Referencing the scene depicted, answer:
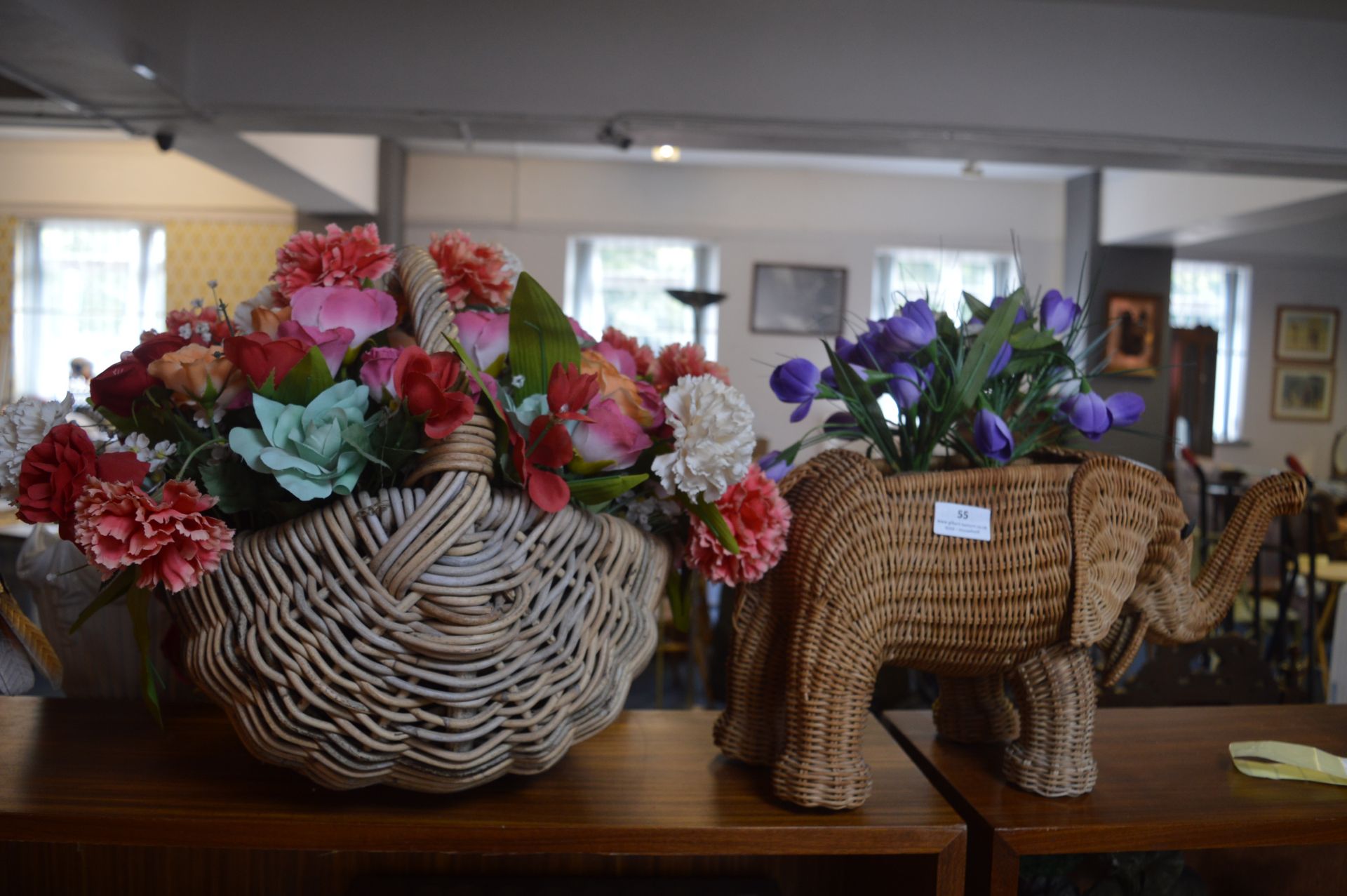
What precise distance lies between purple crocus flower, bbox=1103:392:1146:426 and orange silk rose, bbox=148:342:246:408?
2.32ft

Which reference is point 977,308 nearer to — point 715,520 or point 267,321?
point 715,520

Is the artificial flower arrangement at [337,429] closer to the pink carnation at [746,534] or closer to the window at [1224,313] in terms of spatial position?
the pink carnation at [746,534]

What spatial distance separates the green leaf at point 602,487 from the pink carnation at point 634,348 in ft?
0.51

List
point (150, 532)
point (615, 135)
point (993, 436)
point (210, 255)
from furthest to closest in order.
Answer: point (210, 255) < point (615, 135) < point (993, 436) < point (150, 532)

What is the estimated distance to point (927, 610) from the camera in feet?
2.48

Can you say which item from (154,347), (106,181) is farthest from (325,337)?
(106,181)

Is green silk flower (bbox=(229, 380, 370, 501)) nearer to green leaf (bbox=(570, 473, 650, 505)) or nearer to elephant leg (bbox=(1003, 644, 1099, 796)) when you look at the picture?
green leaf (bbox=(570, 473, 650, 505))

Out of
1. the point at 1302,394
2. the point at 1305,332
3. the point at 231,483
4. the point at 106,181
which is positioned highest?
the point at 106,181

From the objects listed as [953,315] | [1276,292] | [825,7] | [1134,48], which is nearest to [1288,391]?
[1276,292]

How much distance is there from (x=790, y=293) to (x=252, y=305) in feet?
23.3

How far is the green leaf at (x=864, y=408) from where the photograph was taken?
821mm

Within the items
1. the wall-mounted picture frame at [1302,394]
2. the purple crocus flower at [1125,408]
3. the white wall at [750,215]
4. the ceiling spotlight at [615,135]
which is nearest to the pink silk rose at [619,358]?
the purple crocus flower at [1125,408]

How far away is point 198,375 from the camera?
61 cm

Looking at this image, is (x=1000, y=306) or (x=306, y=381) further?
(x=1000, y=306)
